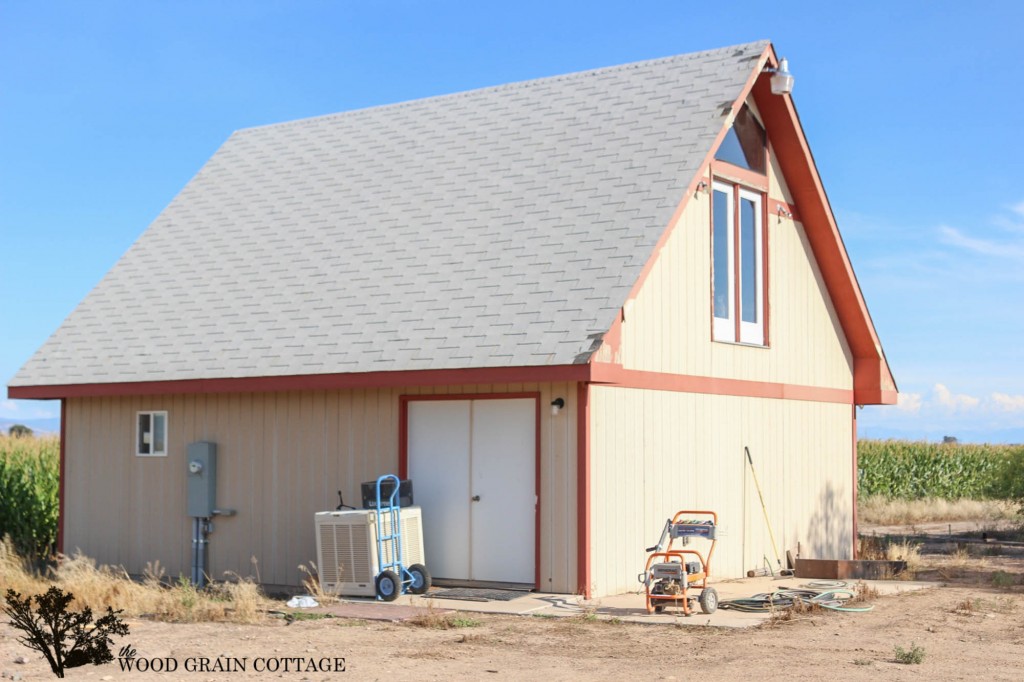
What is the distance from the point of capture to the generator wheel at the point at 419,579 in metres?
14.8

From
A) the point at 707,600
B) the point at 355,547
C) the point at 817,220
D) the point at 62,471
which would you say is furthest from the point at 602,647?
the point at 62,471

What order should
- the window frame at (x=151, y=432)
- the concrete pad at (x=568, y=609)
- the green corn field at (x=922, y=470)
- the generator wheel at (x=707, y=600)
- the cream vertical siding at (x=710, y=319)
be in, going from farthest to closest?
the green corn field at (x=922, y=470), the window frame at (x=151, y=432), the cream vertical siding at (x=710, y=319), the generator wheel at (x=707, y=600), the concrete pad at (x=568, y=609)

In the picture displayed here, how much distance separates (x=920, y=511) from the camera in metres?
31.8

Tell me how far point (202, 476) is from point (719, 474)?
22.9ft

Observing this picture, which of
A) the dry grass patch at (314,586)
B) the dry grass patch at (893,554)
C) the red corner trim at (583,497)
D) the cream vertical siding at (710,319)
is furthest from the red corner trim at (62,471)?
the dry grass patch at (893,554)

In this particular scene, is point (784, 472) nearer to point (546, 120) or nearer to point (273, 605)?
point (546, 120)

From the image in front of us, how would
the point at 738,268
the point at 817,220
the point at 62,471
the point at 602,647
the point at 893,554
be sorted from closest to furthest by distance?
the point at 602,647 → the point at 738,268 → the point at 62,471 → the point at 893,554 → the point at 817,220

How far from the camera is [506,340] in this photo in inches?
575

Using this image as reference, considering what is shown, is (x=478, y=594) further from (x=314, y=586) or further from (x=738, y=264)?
(x=738, y=264)

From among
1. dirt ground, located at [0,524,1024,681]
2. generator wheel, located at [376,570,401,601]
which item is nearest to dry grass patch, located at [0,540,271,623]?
dirt ground, located at [0,524,1024,681]

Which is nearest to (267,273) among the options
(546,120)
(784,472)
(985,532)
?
(546,120)

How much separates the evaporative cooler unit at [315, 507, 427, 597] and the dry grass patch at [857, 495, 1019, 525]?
61.9 ft

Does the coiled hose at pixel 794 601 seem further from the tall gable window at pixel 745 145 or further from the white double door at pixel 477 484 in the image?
the tall gable window at pixel 745 145

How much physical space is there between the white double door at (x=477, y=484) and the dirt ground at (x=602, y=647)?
191 centimetres
